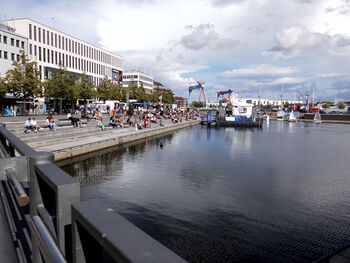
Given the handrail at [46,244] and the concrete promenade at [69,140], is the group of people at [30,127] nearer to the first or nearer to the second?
the concrete promenade at [69,140]

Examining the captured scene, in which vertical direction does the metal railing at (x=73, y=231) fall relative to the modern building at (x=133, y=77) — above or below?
below

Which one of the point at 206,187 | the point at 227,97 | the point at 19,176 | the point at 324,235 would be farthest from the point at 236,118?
the point at 19,176

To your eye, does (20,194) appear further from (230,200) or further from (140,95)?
(140,95)

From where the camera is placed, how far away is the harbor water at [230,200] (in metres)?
11.0

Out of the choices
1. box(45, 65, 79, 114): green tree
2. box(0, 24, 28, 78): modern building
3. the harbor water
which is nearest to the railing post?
the harbor water

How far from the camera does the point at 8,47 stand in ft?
197

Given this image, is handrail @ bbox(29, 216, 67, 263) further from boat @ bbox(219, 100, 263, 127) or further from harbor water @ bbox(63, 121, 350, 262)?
boat @ bbox(219, 100, 263, 127)

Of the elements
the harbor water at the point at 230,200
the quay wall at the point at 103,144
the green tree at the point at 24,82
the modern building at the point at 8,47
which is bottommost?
the harbor water at the point at 230,200

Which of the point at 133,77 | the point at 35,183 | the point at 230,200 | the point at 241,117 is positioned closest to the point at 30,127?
the point at 230,200

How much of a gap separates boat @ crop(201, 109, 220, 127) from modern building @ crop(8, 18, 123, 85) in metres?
31.3

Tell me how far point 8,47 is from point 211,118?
140 ft

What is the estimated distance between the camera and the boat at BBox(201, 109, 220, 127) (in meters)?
70.0

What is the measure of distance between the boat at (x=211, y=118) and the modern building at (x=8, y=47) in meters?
39.5

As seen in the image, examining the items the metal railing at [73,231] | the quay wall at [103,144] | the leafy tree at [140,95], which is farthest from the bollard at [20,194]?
the leafy tree at [140,95]
